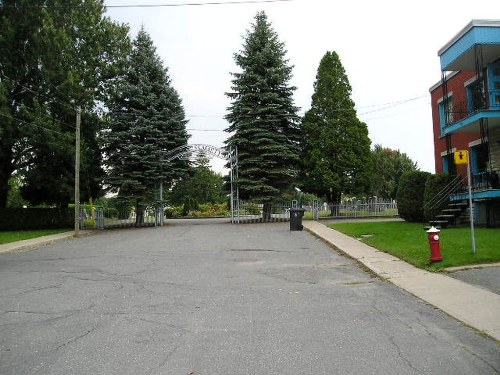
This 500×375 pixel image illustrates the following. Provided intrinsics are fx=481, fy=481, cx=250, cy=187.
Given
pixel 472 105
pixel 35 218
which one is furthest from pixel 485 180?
pixel 35 218

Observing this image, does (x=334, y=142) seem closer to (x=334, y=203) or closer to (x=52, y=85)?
(x=334, y=203)

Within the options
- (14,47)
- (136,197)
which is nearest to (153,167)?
(136,197)

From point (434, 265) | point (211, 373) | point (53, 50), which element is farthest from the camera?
point (53, 50)

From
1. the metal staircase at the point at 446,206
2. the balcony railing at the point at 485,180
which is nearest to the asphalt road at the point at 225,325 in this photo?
the metal staircase at the point at 446,206

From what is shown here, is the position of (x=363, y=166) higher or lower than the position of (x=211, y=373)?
higher

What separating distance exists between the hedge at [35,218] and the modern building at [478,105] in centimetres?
2566

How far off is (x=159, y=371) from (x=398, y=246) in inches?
448

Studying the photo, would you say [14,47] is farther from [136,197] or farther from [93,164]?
[136,197]

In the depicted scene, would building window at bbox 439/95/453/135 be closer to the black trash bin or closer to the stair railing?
the stair railing

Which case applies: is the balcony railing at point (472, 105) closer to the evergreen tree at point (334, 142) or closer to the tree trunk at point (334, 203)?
the evergreen tree at point (334, 142)

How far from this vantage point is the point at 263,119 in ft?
110

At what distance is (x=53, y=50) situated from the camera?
99.3ft

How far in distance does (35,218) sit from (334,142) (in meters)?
21.3

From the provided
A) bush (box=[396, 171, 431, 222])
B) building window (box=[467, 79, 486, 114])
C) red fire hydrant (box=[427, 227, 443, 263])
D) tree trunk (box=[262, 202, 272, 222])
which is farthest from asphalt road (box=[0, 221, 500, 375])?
tree trunk (box=[262, 202, 272, 222])
